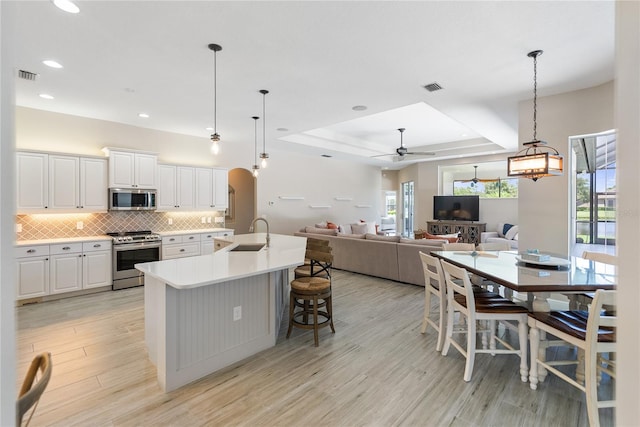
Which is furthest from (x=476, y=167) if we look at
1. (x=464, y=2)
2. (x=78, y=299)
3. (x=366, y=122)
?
(x=78, y=299)

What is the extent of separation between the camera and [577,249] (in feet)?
13.0

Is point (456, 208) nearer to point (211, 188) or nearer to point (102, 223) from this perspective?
point (211, 188)

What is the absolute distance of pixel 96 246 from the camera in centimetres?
468

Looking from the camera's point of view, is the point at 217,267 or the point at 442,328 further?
the point at 442,328

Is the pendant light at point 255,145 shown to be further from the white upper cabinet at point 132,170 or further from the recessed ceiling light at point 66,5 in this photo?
the recessed ceiling light at point 66,5

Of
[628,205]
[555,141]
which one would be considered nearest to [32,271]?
[628,205]

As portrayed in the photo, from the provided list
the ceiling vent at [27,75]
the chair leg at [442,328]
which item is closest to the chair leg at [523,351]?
the chair leg at [442,328]

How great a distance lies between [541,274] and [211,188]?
5.70 metres

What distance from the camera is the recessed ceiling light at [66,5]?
2.16 m

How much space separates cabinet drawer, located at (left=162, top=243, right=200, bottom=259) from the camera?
539 cm

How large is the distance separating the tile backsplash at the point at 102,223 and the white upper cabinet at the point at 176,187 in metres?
0.31

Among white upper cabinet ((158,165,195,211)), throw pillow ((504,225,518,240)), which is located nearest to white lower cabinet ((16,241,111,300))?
white upper cabinet ((158,165,195,211))

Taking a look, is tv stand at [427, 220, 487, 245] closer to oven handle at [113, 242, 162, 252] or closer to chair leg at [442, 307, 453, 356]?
chair leg at [442, 307, 453, 356]

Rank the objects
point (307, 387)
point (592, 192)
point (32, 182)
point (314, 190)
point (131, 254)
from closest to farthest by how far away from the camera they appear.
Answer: point (307, 387), point (592, 192), point (32, 182), point (131, 254), point (314, 190)
